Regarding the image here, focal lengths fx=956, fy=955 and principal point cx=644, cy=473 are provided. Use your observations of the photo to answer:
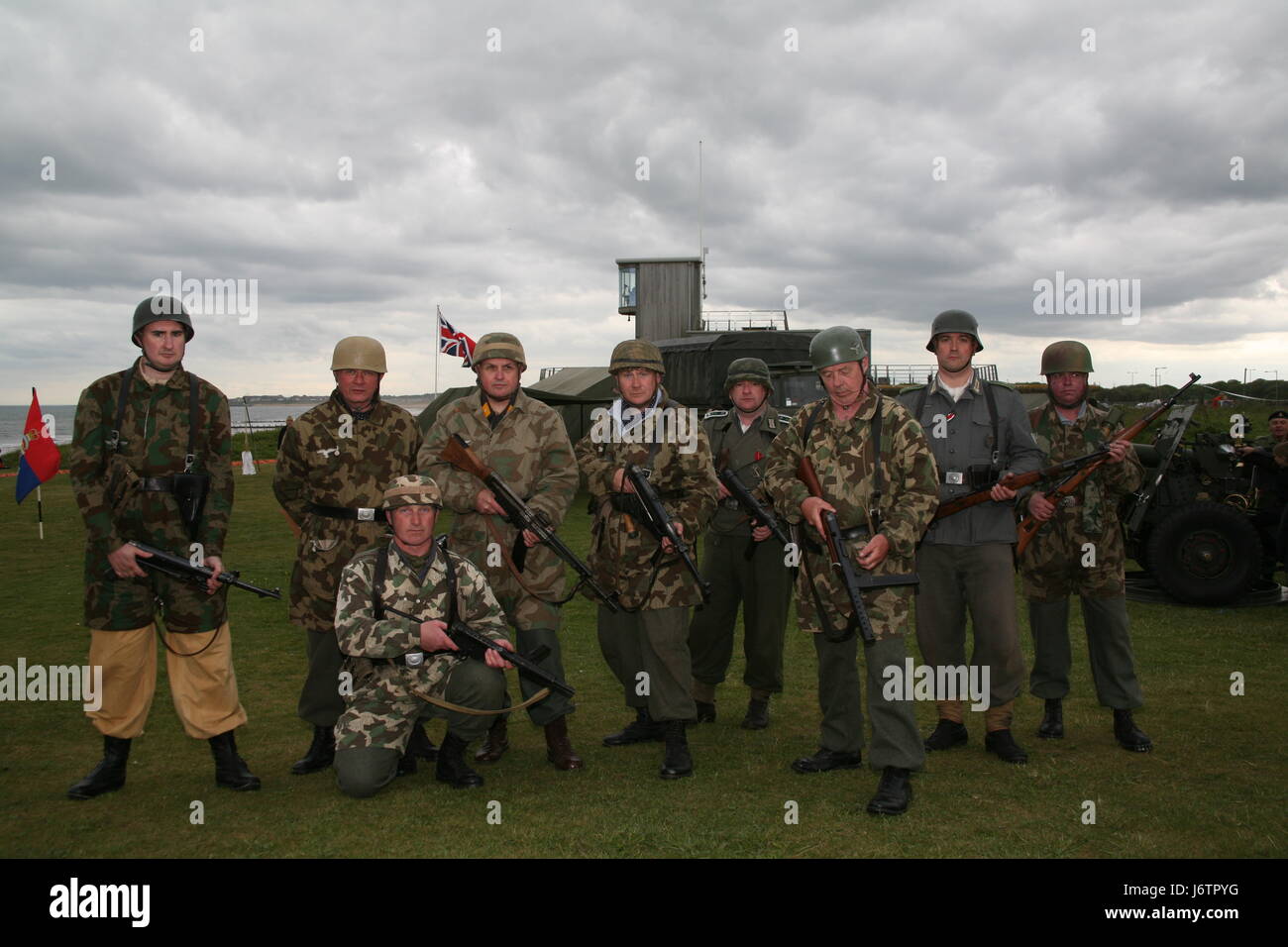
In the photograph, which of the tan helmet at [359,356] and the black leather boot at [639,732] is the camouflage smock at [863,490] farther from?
the tan helmet at [359,356]

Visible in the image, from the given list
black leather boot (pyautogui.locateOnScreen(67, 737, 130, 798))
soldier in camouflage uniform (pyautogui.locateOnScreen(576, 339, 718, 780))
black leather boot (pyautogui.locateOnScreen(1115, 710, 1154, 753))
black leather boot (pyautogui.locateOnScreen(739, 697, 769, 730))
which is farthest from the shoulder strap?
black leather boot (pyautogui.locateOnScreen(1115, 710, 1154, 753))

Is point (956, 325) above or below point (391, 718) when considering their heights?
above

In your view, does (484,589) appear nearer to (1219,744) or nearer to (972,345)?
(972,345)

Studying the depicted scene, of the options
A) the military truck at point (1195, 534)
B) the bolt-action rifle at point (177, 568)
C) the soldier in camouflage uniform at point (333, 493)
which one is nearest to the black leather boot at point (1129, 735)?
the soldier in camouflage uniform at point (333, 493)

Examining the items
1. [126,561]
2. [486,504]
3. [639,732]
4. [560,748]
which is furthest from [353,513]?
[639,732]

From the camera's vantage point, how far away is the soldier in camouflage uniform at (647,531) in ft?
17.3

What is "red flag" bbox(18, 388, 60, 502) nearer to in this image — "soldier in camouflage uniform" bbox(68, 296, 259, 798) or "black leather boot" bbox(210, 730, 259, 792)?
"soldier in camouflage uniform" bbox(68, 296, 259, 798)

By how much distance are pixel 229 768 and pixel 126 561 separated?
1172 mm

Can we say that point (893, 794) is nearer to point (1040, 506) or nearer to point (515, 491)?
point (1040, 506)

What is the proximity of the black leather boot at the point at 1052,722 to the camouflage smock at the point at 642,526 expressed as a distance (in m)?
2.22

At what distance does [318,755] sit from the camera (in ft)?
17.0

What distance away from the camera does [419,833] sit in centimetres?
424

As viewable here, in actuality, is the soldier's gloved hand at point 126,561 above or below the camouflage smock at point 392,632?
above

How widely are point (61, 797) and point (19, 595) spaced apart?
675 cm
